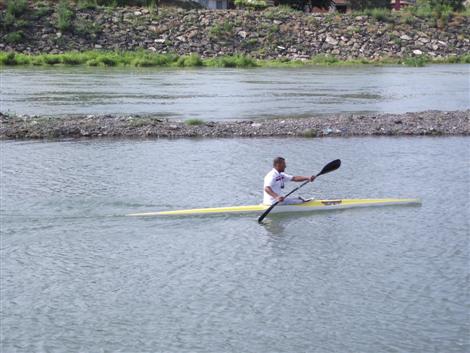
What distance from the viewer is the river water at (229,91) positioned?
35094 millimetres

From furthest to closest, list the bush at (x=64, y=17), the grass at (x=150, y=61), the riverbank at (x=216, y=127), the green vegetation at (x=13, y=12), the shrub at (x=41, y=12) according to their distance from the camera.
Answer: the shrub at (x=41, y=12), the bush at (x=64, y=17), the green vegetation at (x=13, y=12), the grass at (x=150, y=61), the riverbank at (x=216, y=127)

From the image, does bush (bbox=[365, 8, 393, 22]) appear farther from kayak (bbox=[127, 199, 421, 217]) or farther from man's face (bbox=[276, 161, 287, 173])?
man's face (bbox=[276, 161, 287, 173])

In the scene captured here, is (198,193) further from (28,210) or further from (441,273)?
(441,273)

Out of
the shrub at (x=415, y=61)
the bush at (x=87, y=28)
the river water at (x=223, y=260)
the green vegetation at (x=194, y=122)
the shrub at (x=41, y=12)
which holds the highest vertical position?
the shrub at (x=41, y=12)

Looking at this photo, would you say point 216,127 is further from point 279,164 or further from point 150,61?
point 150,61

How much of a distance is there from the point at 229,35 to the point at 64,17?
12696mm

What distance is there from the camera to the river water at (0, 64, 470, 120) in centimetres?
3509

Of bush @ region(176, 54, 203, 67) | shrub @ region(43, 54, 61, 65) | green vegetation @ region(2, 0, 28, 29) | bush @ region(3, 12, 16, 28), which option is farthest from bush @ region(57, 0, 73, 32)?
bush @ region(176, 54, 203, 67)

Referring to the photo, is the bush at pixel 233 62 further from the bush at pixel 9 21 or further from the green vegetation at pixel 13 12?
the bush at pixel 9 21

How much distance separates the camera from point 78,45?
6500 cm

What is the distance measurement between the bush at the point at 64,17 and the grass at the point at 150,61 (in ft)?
13.9

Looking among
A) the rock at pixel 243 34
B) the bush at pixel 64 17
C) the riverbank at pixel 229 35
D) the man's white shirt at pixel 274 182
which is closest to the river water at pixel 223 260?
the man's white shirt at pixel 274 182

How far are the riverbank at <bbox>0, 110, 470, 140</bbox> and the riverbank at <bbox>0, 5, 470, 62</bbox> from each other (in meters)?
31.3

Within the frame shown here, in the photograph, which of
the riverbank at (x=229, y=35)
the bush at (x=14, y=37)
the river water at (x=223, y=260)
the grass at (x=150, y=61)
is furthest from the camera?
the riverbank at (x=229, y=35)
